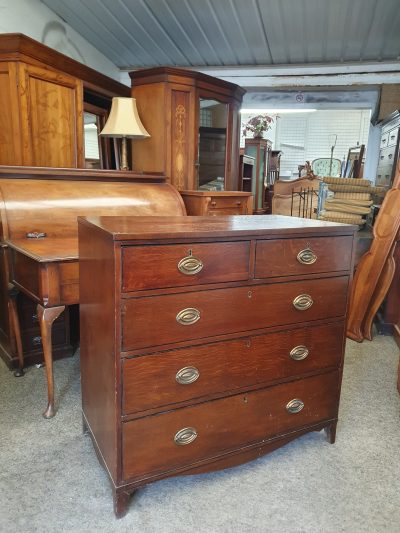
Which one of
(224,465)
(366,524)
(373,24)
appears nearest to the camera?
(366,524)

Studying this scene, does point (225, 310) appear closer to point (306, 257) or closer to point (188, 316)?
point (188, 316)

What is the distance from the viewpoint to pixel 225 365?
55.2 inches

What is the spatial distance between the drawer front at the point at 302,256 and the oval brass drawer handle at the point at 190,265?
227 millimetres

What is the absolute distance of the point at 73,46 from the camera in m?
4.61

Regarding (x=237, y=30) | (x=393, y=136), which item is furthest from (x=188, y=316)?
(x=237, y=30)

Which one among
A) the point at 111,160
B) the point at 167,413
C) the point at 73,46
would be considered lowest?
the point at 167,413

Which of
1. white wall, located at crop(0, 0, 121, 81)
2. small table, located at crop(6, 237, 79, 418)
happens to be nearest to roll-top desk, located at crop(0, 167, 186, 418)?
small table, located at crop(6, 237, 79, 418)

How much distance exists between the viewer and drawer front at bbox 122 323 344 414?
4.12 feet

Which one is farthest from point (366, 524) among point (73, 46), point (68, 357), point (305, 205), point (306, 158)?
point (306, 158)

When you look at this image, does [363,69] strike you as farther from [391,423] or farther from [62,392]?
[62,392]

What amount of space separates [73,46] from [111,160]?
1.61 m

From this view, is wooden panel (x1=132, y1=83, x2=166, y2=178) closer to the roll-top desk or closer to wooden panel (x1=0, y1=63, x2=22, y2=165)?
the roll-top desk

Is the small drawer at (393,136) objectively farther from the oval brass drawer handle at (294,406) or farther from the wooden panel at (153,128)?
the oval brass drawer handle at (294,406)

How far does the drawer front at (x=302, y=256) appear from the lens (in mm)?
1393
